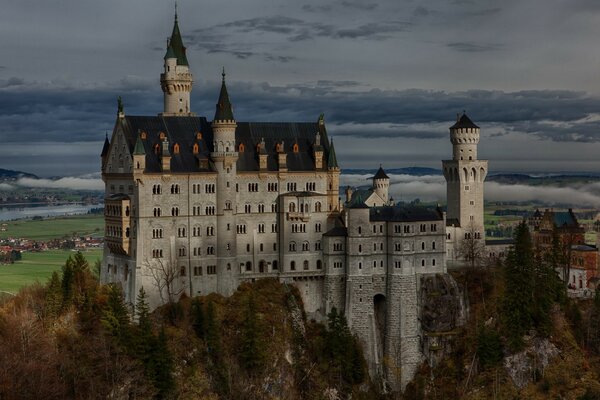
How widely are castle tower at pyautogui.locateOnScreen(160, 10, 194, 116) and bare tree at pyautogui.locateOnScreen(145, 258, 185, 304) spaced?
21260 millimetres

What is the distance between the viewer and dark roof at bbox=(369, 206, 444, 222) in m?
121

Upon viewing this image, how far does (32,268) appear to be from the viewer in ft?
591

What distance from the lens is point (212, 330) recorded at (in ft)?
358

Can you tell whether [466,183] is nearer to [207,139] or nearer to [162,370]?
[207,139]

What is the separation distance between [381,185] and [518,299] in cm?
2501

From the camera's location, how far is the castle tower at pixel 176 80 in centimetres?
12338

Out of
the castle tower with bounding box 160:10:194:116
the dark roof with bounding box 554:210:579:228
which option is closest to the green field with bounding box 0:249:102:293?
the castle tower with bounding box 160:10:194:116


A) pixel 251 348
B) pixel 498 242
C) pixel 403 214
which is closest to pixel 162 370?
pixel 251 348

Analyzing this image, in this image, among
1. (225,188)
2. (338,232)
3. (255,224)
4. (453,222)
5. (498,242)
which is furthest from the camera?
(498,242)

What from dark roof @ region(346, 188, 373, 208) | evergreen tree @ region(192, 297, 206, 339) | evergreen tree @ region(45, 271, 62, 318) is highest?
dark roof @ region(346, 188, 373, 208)

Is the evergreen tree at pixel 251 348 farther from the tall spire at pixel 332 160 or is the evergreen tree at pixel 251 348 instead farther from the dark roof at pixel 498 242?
the dark roof at pixel 498 242

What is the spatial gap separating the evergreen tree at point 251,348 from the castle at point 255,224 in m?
7.37

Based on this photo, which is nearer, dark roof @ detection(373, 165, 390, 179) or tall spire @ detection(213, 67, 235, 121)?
tall spire @ detection(213, 67, 235, 121)

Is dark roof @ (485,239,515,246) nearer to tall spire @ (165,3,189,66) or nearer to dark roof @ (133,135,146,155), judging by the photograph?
tall spire @ (165,3,189,66)
